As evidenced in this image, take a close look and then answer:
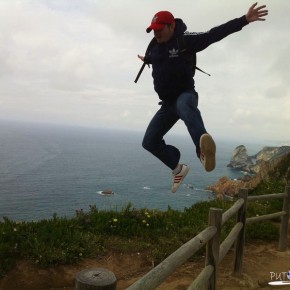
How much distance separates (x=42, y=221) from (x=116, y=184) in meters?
82.8

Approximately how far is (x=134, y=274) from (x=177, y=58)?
4.02 metres

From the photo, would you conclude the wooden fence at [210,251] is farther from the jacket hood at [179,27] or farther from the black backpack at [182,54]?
the jacket hood at [179,27]

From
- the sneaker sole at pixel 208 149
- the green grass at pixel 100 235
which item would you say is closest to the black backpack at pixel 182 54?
the sneaker sole at pixel 208 149

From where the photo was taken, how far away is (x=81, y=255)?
6.54 metres

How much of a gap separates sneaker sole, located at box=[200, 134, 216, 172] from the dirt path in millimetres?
2568

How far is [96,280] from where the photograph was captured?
1.91 meters

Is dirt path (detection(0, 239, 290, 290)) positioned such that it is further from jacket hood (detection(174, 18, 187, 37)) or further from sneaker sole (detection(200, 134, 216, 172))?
jacket hood (detection(174, 18, 187, 37))

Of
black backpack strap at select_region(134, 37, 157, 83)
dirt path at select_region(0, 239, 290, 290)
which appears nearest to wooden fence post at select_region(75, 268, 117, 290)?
black backpack strap at select_region(134, 37, 157, 83)

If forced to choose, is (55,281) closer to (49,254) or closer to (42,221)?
(49,254)

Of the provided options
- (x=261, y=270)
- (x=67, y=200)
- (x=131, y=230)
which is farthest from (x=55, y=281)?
(x=67, y=200)

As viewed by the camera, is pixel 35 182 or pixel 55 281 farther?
pixel 35 182

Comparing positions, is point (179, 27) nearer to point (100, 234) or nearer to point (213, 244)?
point (213, 244)

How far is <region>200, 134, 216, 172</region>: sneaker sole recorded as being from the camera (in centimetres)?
445

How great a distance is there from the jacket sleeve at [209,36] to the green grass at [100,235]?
4.12 m
